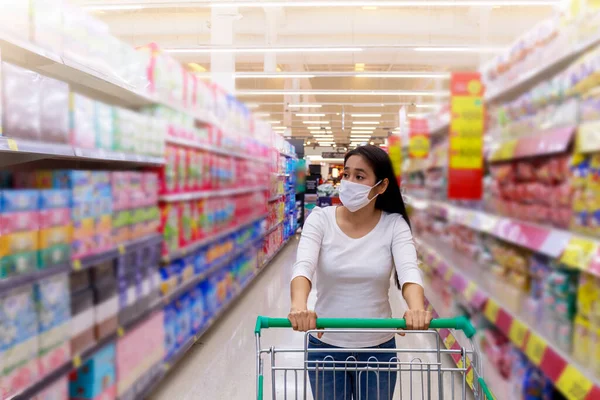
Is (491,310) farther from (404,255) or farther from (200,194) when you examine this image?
(200,194)

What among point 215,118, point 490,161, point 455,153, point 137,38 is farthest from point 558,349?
point 137,38

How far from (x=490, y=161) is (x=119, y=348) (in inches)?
95.3

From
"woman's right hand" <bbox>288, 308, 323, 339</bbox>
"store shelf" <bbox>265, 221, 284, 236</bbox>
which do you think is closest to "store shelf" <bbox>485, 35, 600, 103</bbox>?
"woman's right hand" <bbox>288, 308, 323, 339</bbox>

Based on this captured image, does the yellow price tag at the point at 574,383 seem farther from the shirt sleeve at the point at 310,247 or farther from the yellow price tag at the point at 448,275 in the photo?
the yellow price tag at the point at 448,275

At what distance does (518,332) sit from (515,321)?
7 cm

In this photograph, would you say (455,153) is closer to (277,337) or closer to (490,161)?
(490,161)

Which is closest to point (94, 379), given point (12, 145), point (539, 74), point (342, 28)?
point (12, 145)

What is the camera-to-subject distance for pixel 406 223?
76.8 inches

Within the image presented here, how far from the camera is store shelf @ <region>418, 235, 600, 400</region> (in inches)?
69.9

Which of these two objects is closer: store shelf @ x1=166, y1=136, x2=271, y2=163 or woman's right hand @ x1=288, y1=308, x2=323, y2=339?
woman's right hand @ x1=288, y1=308, x2=323, y2=339

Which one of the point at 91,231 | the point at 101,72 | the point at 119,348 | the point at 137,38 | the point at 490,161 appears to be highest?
the point at 137,38

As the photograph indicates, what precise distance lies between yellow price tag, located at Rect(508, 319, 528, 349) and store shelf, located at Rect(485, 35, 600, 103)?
1156 mm

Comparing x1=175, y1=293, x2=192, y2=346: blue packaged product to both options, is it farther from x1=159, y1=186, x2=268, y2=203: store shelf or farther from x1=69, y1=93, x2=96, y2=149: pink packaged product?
x1=69, y1=93, x2=96, y2=149: pink packaged product

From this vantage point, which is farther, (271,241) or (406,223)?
(271,241)
